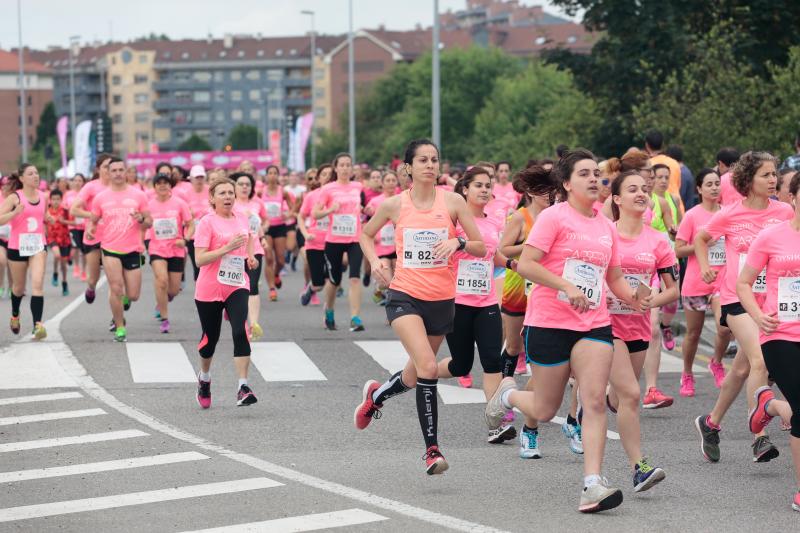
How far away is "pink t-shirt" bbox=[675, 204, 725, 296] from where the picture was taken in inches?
446

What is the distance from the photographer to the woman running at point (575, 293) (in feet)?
24.6

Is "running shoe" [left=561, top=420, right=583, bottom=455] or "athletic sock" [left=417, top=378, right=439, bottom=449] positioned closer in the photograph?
"athletic sock" [left=417, top=378, right=439, bottom=449]

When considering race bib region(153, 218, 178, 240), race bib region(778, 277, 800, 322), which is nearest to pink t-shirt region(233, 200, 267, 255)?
race bib region(153, 218, 178, 240)

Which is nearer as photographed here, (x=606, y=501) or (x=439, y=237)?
(x=606, y=501)

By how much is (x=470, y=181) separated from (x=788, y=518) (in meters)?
3.83

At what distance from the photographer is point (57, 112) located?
646 feet

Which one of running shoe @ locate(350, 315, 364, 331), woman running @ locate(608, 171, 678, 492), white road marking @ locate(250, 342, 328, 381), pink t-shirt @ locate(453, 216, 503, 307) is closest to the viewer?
woman running @ locate(608, 171, 678, 492)

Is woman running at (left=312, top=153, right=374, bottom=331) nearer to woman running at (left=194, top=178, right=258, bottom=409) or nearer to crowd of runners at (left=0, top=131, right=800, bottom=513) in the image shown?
crowd of runners at (left=0, top=131, right=800, bottom=513)

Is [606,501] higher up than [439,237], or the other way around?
[439,237]

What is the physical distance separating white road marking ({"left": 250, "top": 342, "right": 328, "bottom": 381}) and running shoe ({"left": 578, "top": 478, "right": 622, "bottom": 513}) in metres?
5.89

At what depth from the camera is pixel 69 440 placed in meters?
9.80

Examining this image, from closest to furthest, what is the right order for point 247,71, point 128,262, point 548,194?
point 548,194
point 128,262
point 247,71

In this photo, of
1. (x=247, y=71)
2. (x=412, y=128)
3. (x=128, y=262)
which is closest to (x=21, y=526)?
(x=128, y=262)

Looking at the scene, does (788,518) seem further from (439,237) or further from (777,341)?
(439,237)
